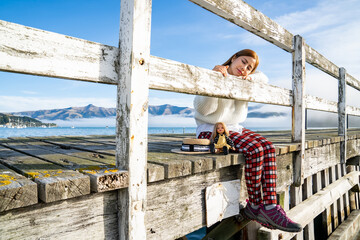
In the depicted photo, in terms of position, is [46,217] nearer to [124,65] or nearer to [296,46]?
[124,65]

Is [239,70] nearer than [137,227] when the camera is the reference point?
No

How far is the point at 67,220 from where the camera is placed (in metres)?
1.31

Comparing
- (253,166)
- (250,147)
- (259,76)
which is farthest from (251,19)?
(253,166)

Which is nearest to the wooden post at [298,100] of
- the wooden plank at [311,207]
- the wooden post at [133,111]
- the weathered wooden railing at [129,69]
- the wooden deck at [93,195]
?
the wooden plank at [311,207]

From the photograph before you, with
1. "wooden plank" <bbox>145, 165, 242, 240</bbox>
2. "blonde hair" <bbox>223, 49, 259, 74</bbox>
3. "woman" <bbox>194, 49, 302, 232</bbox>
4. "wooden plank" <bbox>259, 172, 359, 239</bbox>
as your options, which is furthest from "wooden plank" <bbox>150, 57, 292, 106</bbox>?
"wooden plank" <bbox>259, 172, 359, 239</bbox>

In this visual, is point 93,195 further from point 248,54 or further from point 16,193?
point 248,54

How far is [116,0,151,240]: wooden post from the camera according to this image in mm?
1431

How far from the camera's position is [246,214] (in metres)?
2.41

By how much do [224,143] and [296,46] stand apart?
1.90m

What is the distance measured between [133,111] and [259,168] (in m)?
1.41

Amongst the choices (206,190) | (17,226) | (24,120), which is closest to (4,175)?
(17,226)

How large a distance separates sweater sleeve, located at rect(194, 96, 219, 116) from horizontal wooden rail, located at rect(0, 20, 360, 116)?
445 millimetres

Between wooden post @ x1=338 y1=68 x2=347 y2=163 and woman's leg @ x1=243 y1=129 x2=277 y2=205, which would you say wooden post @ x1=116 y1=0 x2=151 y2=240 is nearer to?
woman's leg @ x1=243 y1=129 x2=277 y2=205

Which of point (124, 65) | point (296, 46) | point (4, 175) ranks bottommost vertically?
point (4, 175)
